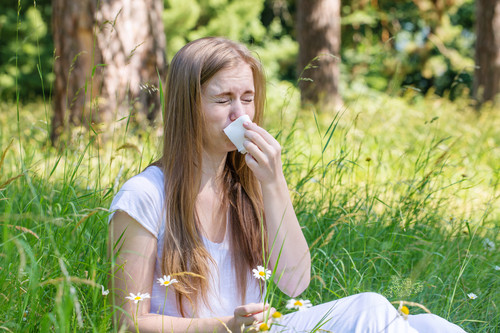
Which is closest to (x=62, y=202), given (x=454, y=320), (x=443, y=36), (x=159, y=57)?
(x=454, y=320)

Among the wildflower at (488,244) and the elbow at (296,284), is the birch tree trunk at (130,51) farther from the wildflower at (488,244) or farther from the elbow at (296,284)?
the elbow at (296,284)

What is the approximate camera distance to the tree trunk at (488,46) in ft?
27.2

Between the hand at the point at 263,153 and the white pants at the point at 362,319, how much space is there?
0.43 meters

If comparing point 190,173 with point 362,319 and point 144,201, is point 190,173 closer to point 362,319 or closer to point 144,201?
point 144,201

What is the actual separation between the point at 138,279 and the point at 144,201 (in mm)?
232

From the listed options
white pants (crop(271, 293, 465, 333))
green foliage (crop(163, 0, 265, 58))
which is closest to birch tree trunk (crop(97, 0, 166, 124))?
white pants (crop(271, 293, 465, 333))

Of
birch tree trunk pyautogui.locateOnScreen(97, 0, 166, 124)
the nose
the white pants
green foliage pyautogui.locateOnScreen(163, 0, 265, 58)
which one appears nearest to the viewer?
the white pants

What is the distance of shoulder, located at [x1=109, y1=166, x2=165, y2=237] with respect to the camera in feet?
5.32

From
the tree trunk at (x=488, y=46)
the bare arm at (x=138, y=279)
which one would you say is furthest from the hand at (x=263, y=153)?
the tree trunk at (x=488, y=46)

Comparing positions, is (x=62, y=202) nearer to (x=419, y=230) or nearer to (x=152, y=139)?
(x=419, y=230)

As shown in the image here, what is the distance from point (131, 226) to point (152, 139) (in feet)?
8.36

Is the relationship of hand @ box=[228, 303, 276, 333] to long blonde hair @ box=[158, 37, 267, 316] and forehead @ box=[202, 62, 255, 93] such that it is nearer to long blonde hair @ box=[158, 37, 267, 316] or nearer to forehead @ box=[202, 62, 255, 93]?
long blonde hair @ box=[158, 37, 267, 316]

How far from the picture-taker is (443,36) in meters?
16.6

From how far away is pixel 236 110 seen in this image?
1759 mm
